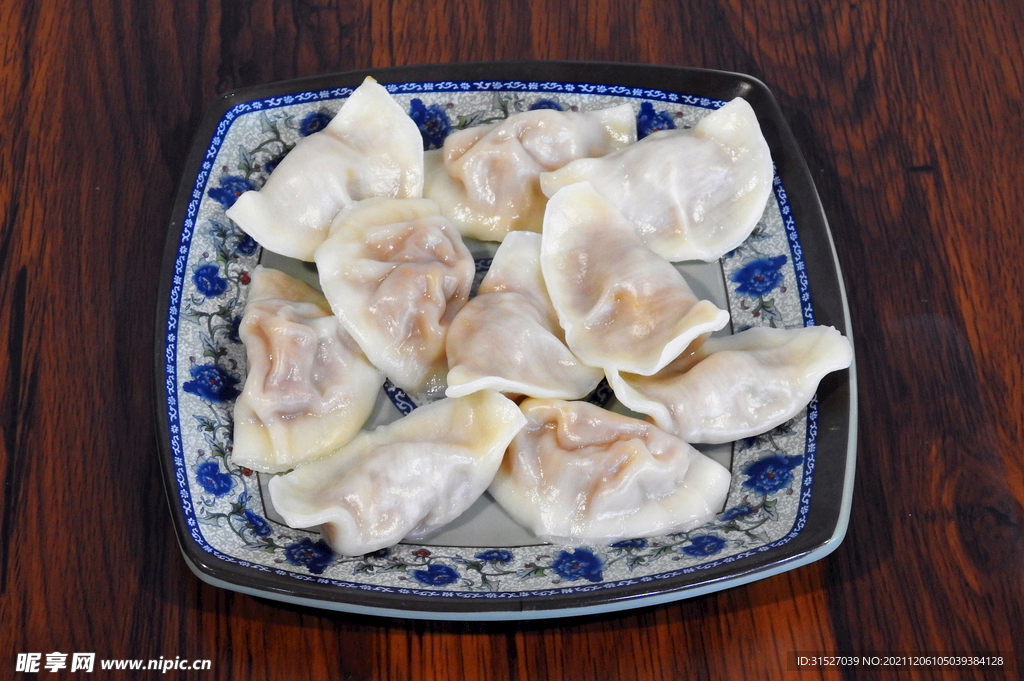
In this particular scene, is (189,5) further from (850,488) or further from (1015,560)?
(1015,560)

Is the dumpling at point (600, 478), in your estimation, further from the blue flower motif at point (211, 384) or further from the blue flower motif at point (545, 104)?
the blue flower motif at point (545, 104)

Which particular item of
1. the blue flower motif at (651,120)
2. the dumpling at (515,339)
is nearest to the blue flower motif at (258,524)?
the dumpling at (515,339)

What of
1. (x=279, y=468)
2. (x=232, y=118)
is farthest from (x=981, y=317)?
(x=232, y=118)

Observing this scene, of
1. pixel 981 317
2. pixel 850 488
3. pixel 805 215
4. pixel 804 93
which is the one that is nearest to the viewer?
pixel 850 488

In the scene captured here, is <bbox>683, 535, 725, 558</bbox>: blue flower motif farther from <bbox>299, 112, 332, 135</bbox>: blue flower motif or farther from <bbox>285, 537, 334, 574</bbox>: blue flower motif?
<bbox>299, 112, 332, 135</bbox>: blue flower motif

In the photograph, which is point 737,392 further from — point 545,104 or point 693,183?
point 545,104

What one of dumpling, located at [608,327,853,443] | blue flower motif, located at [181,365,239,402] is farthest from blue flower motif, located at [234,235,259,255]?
dumpling, located at [608,327,853,443]
